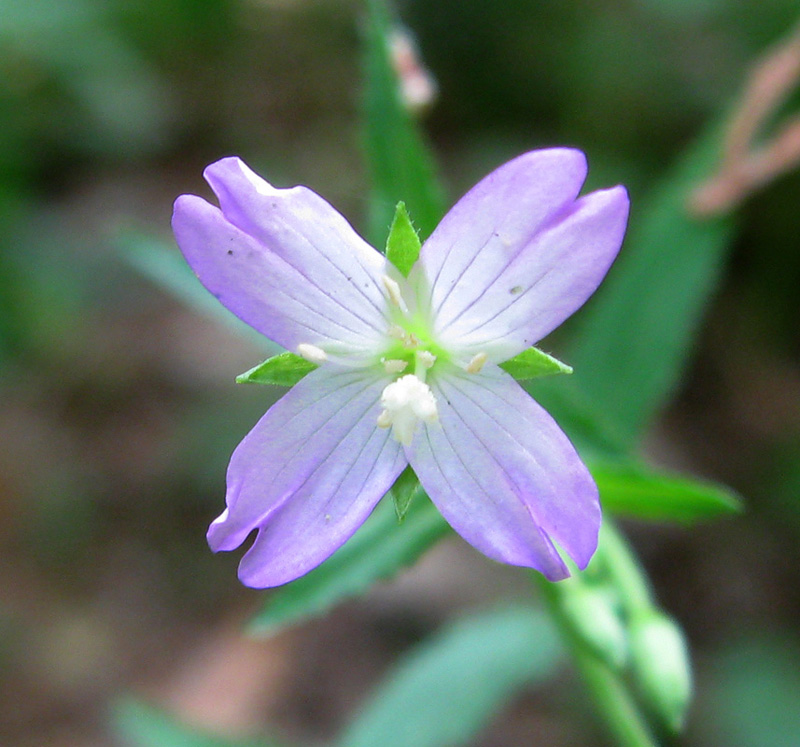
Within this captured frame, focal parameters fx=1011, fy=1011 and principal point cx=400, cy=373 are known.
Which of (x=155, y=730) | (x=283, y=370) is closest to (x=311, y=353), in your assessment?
(x=283, y=370)

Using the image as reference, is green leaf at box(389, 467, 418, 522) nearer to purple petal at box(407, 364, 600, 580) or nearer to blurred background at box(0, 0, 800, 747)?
purple petal at box(407, 364, 600, 580)

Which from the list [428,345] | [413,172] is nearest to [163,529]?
[413,172]

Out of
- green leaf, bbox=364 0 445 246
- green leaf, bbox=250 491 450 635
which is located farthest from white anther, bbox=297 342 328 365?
green leaf, bbox=364 0 445 246

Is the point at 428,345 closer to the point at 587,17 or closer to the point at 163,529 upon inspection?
the point at 163,529

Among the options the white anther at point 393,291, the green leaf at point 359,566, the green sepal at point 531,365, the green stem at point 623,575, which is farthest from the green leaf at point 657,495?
the white anther at point 393,291

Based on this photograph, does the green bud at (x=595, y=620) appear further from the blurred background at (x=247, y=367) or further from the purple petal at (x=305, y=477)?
the blurred background at (x=247, y=367)
